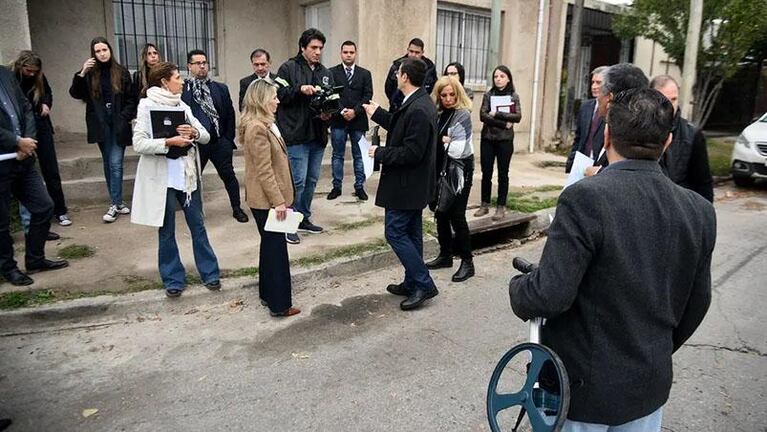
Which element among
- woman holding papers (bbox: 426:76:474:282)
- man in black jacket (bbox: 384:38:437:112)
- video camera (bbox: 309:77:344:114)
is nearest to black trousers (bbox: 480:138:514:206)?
man in black jacket (bbox: 384:38:437:112)

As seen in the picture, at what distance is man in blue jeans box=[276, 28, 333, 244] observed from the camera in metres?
6.35

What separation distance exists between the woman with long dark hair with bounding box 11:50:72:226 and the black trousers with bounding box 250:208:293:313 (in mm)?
2836

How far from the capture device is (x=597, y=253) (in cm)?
182

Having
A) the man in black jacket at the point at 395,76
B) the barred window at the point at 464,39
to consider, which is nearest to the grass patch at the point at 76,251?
the man in black jacket at the point at 395,76

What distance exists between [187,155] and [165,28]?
5.60 m

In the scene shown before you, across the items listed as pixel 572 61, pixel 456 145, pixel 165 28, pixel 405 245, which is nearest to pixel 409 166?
pixel 405 245

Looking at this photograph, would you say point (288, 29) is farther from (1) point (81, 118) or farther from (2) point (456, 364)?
(2) point (456, 364)

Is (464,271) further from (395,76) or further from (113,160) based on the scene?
(113,160)

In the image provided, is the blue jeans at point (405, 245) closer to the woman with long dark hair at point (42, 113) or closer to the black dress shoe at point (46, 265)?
the black dress shoe at point (46, 265)

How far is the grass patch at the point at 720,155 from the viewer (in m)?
12.2

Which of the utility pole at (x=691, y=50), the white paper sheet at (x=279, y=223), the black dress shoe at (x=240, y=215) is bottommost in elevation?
the black dress shoe at (x=240, y=215)

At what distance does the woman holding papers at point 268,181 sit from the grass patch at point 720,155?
872cm

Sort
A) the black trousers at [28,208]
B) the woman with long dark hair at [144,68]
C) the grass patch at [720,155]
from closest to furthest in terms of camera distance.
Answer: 1. the black trousers at [28,208]
2. the woman with long dark hair at [144,68]
3. the grass patch at [720,155]

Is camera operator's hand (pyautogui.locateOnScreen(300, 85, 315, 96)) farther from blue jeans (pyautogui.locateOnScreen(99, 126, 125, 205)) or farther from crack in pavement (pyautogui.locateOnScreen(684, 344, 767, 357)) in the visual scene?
crack in pavement (pyautogui.locateOnScreen(684, 344, 767, 357))
